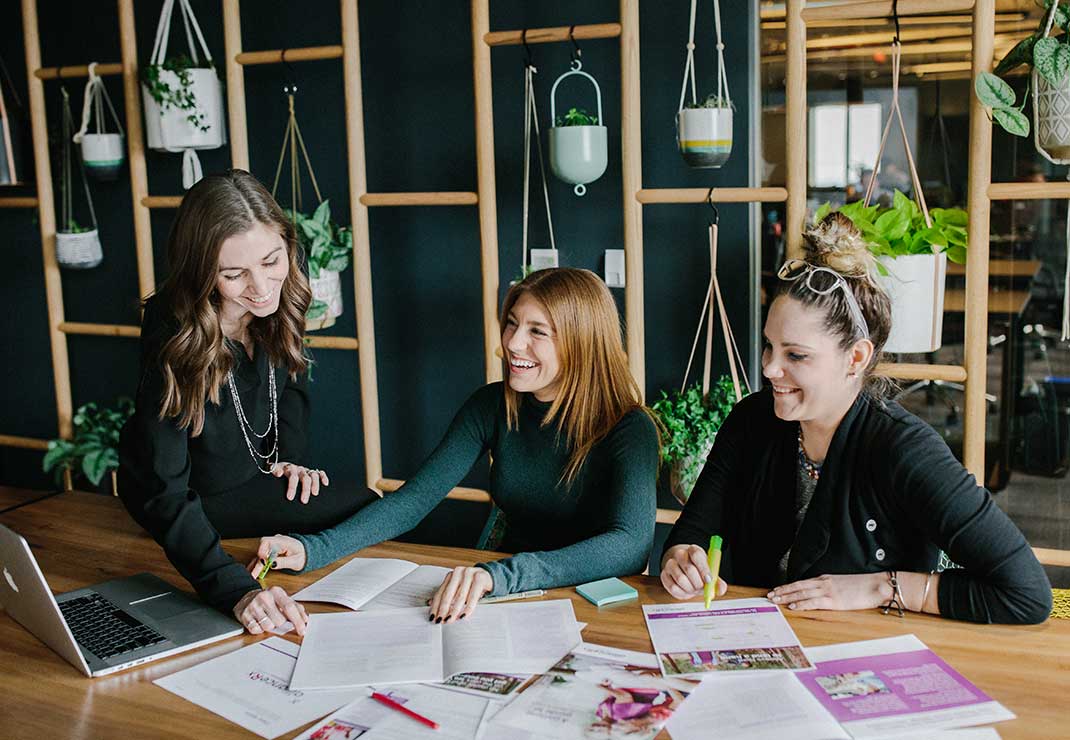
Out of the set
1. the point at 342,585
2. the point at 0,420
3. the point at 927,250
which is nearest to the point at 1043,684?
the point at 342,585

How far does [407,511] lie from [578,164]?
118cm

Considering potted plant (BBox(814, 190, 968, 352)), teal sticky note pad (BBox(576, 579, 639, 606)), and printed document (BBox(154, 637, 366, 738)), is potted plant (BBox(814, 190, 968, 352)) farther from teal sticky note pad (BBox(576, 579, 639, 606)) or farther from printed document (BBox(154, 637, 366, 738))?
printed document (BBox(154, 637, 366, 738))

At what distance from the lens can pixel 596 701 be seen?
1456mm

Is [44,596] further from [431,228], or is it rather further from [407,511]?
[431,228]

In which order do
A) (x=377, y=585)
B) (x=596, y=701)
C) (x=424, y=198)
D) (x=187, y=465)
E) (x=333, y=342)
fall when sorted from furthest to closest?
(x=333, y=342)
(x=424, y=198)
(x=187, y=465)
(x=377, y=585)
(x=596, y=701)

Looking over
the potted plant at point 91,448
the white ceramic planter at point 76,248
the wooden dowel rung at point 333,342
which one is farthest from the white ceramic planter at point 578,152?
the potted plant at point 91,448

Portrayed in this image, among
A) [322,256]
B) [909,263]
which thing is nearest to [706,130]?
[909,263]

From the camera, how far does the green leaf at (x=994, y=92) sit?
242cm

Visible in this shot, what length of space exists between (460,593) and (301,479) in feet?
2.62

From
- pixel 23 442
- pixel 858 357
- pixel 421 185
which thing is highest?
pixel 421 185

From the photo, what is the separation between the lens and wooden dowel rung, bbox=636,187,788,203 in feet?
9.07

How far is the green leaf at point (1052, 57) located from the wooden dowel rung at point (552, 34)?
1.06 meters

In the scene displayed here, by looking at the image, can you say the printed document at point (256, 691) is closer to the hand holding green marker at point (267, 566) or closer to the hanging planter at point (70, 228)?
the hand holding green marker at point (267, 566)

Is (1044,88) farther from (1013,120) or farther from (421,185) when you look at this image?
(421,185)
